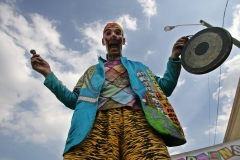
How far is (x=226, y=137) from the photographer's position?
9.88 m

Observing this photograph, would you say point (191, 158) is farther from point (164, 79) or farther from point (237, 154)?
point (164, 79)

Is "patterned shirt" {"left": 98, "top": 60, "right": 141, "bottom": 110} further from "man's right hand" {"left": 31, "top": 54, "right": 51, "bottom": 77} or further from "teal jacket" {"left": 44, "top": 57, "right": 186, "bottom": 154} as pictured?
"man's right hand" {"left": 31, "top": 54, "right": 51, "bottom": 77}

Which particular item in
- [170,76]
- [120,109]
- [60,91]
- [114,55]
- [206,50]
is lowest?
[120,109]

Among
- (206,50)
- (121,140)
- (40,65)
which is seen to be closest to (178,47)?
(206,50)

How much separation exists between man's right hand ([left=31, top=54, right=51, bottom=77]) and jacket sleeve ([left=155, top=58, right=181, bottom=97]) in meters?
1.20

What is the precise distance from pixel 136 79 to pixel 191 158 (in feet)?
14.9

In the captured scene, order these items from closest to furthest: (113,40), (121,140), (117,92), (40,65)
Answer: (121,140)
(117,92)
(40,65)
(113,40)

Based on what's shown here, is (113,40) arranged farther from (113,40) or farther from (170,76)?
(170,76)

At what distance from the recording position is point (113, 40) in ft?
9.24

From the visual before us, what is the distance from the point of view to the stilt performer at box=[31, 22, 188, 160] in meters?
1.74

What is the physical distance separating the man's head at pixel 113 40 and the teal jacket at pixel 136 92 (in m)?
0.15

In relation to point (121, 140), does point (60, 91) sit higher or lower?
higher

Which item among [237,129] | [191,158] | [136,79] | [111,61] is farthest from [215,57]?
[237,129]

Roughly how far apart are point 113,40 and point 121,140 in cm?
133
